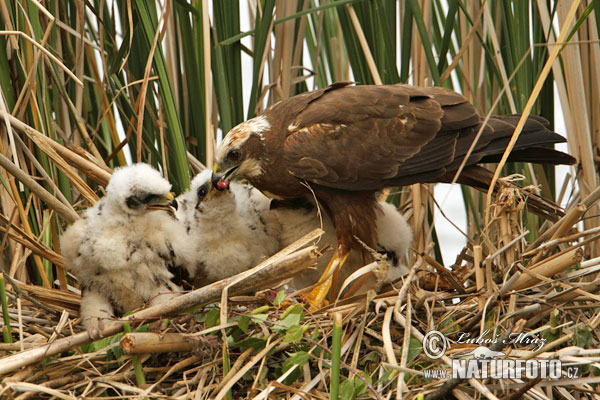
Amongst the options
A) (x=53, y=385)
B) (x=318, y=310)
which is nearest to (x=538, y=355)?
(x=318, y=310)

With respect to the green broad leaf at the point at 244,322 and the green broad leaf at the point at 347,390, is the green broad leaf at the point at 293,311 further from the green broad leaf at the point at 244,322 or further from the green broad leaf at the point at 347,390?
the green broad leaf at the point at 347,390

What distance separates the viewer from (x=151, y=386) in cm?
234

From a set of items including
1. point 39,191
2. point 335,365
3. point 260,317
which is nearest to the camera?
point 335,365

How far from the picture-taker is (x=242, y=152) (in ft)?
10.6

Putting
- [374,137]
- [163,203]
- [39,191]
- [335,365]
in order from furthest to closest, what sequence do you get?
1. [374,137]
2. [163,203]
3. [39,191]
4. [335,365]

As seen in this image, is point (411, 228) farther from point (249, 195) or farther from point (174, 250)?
point (174, 250)

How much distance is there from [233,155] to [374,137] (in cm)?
60

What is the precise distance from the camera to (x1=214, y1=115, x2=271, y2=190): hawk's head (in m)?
3.21

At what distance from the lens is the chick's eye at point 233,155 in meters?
3.21

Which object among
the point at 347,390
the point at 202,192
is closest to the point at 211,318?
the point at 347,390

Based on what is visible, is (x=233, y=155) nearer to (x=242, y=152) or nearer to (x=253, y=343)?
(x=242, y=152)

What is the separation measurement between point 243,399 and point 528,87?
6.26ft

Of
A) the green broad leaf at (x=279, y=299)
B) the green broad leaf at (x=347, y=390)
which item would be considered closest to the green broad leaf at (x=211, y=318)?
the green broad leaf at (x=279, y=299)

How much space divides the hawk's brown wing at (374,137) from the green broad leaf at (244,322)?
85cm
